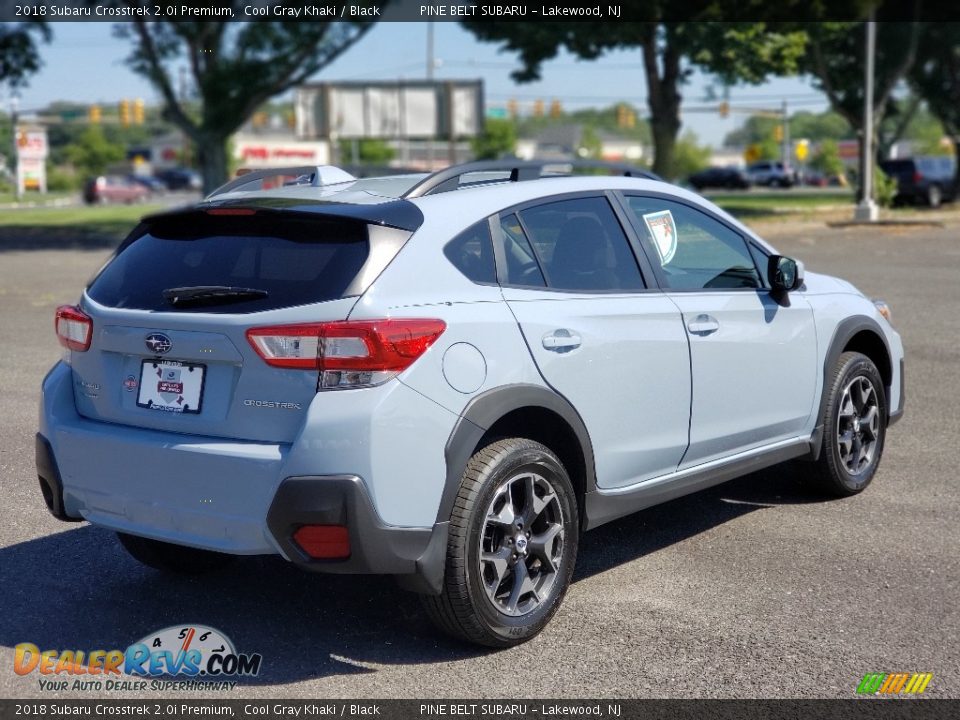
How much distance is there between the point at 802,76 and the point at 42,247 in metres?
25.7

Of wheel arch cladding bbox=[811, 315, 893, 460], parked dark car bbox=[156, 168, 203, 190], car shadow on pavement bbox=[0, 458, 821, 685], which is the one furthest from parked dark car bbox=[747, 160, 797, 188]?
car shadow on pavement bbox=[0, 458, 821, 685]

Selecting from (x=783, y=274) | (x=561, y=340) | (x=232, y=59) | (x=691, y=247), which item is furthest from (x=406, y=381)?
Result: (x=232, y=59)

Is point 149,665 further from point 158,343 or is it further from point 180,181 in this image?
point 180,181

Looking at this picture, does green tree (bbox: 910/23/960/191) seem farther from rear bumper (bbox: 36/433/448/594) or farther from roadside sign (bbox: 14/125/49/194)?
roadside sign (bbox: 14/125/49/194)

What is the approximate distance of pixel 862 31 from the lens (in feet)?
122

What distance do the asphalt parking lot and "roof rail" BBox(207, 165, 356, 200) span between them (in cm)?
167

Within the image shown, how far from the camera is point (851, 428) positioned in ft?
20.6

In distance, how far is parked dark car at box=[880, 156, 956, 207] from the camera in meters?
42.3

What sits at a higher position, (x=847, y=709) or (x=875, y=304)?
(x=875, y=304)

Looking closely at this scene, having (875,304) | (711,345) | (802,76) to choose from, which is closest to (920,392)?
(875,304)

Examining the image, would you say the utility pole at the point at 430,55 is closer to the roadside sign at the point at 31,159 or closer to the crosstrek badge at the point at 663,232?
the roadside sign at the point at 31,159

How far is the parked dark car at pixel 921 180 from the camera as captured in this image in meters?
42.3

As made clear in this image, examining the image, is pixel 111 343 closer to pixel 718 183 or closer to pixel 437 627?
pixel 437 627

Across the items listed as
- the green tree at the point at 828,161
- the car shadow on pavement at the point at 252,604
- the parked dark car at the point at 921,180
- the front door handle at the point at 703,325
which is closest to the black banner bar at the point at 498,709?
the car shadow on pavement at the point at 252,604
